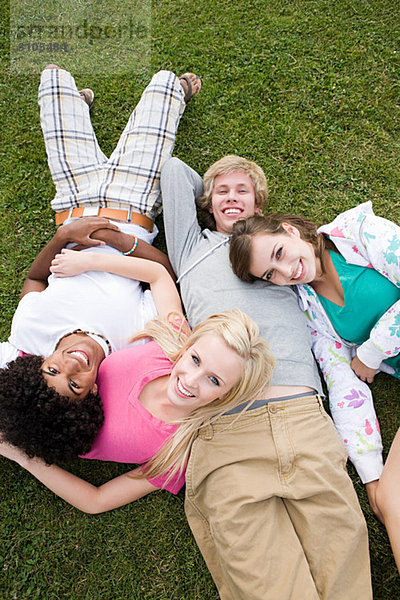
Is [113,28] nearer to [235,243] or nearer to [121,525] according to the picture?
[235,243]

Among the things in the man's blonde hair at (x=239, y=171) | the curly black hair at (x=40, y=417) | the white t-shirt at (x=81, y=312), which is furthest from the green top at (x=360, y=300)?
the curly black hair at (x=40, y=417)

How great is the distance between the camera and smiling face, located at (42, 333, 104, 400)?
2.44 metres

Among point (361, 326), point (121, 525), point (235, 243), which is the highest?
point (235, 243)

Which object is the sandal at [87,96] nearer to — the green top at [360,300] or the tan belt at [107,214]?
the tan belt at [107,214]

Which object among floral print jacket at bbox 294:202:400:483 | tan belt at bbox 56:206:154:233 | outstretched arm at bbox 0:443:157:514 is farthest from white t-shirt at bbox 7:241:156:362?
floral print jacket at bbox 294:202:400:483

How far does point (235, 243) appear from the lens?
→ 2.94m

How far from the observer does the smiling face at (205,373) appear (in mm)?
2354

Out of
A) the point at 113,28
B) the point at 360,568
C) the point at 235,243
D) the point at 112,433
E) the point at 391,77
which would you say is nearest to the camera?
the point at 360,568

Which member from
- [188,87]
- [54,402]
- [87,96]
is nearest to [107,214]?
[87,96]

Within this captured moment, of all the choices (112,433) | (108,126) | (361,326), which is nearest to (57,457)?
(112,433)

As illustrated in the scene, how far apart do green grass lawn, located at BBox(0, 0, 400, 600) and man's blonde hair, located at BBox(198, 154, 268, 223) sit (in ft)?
1.14

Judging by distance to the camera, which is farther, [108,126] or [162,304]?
[108,126]

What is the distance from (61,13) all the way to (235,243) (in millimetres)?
2990

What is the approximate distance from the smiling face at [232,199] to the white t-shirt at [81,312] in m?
0.84
